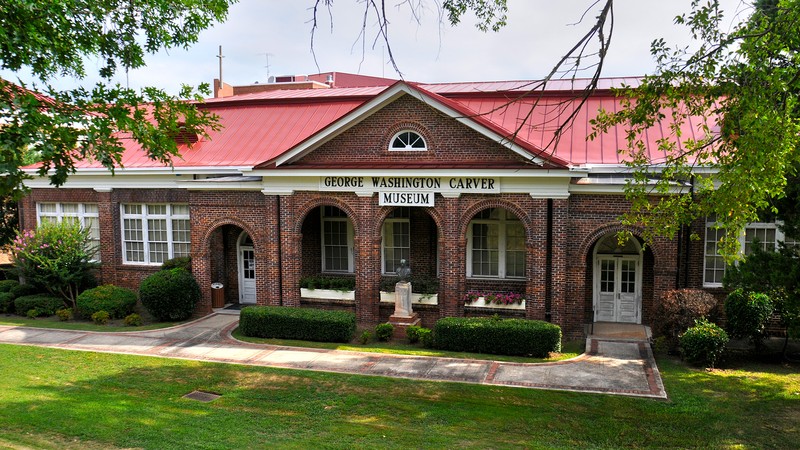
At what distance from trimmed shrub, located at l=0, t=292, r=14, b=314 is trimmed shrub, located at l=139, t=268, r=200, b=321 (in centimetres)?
529

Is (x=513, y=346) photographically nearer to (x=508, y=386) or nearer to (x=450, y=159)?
(x=508, y=386)

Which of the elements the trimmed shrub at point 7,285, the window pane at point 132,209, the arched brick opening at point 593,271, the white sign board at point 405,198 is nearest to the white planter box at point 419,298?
the white sign board at point 405,198

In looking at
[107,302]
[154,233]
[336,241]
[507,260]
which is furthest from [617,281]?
[107,302]

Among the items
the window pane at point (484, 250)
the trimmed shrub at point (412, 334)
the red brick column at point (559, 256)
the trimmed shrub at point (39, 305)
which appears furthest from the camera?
the trimmed shrub at point (39, 305)

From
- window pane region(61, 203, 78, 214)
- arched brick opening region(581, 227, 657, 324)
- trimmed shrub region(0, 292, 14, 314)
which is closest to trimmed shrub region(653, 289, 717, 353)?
arched brick opening region(581, 227, 657, 324)

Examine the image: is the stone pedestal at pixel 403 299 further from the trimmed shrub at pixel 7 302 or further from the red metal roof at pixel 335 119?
the trimmed shrub at pixel 7 302

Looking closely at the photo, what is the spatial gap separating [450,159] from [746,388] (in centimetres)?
902

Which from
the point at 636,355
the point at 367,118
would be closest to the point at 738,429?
the point at 636,355

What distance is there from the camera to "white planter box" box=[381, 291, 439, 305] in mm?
18422

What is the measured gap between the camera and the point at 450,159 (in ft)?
58.2

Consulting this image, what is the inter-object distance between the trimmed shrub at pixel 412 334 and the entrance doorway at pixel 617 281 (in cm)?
575

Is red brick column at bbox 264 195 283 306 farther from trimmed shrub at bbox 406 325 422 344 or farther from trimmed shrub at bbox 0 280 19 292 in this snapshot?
trimmed shrub at bbox 0 280 19 292

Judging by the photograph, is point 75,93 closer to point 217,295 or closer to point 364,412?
point 364,412

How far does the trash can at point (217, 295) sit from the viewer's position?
2125cm
